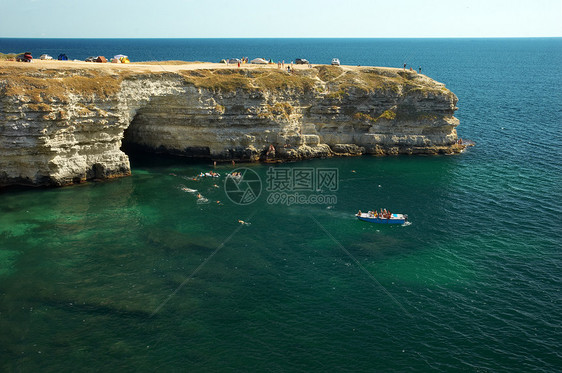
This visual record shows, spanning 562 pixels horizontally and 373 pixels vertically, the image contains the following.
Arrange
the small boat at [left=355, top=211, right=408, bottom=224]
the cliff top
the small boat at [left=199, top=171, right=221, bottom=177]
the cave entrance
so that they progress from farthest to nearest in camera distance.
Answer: the cave entrance, the small boat at [left=199, top=171, right=221, bottom=177], the cliff top, the small boat at [left=355, top=211, right=408, bottom=224]

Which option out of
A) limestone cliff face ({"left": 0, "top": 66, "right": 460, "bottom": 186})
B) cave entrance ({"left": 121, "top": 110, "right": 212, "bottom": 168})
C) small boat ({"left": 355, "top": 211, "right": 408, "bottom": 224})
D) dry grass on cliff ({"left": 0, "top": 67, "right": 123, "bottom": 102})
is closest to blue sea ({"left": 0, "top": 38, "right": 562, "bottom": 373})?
small boat ({"left": 355, "top": 211, "right": 408, "bottom": 224})

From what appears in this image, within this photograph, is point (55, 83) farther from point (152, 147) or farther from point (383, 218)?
point (383, 218)

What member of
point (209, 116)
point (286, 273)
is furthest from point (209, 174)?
point (286, 273)

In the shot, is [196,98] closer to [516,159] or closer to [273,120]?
[273,120]

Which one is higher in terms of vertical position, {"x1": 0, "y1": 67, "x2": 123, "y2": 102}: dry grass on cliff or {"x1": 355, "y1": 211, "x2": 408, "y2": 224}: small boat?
{"x1": 0, "y1": 67, "x2": 123, "y2": 102}: dry grass on cliff

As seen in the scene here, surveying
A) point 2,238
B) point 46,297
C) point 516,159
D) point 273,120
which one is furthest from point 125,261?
point 516,159

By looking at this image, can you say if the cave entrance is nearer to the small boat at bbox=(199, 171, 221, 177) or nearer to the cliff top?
the small boat at bbox=(199, 171, 221, 177)
